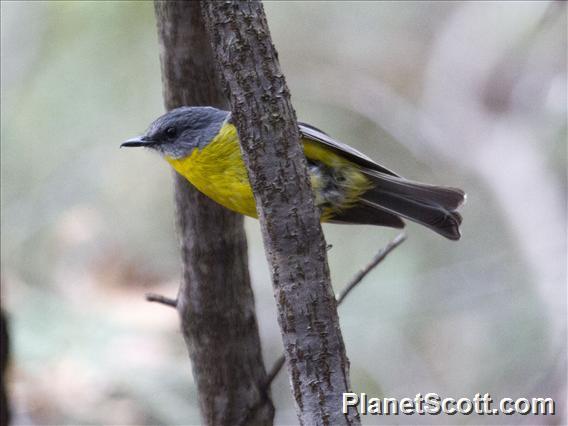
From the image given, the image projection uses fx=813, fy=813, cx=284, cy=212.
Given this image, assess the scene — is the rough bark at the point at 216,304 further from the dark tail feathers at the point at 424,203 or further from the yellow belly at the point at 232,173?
the dark tail feathers at the point at 424,203

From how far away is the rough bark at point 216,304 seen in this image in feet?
9.05

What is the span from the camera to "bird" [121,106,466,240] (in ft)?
9.88

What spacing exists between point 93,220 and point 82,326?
63.0 inches

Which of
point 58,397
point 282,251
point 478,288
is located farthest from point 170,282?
point 282,251

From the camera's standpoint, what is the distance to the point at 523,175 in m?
4.96

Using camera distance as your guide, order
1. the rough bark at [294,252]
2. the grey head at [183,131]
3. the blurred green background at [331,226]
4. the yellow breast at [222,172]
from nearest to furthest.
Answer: the rough bark at [294,252] < the yellow breast at [222,172] < the grey head at [183,131] < the blurred green background at [331,226]

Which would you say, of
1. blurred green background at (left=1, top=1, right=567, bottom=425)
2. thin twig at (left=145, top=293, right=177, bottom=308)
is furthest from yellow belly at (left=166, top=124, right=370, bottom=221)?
blurred green background at (left=1, top=1, right=567, bottom=425)

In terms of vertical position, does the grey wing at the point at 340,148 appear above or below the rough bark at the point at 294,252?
above

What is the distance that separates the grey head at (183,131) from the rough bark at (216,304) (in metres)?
0.10

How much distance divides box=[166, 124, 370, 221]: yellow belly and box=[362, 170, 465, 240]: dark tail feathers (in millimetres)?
92

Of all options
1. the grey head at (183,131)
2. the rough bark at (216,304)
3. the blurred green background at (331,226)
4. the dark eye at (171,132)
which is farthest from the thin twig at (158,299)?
the blurred green background at (331,226)

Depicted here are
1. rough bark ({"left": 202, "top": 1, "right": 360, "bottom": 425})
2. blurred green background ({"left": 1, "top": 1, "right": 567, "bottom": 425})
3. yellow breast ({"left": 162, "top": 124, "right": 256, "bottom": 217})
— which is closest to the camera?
rough bark ({"left": 202, "top": 1, "right": 360, "bottom": 425})

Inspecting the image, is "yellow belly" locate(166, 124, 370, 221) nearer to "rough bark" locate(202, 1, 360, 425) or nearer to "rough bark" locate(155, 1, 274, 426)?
"rough bark" locate(155, 1, 274, 426)

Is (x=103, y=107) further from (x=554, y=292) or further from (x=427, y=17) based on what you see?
(x=554, y=292)
